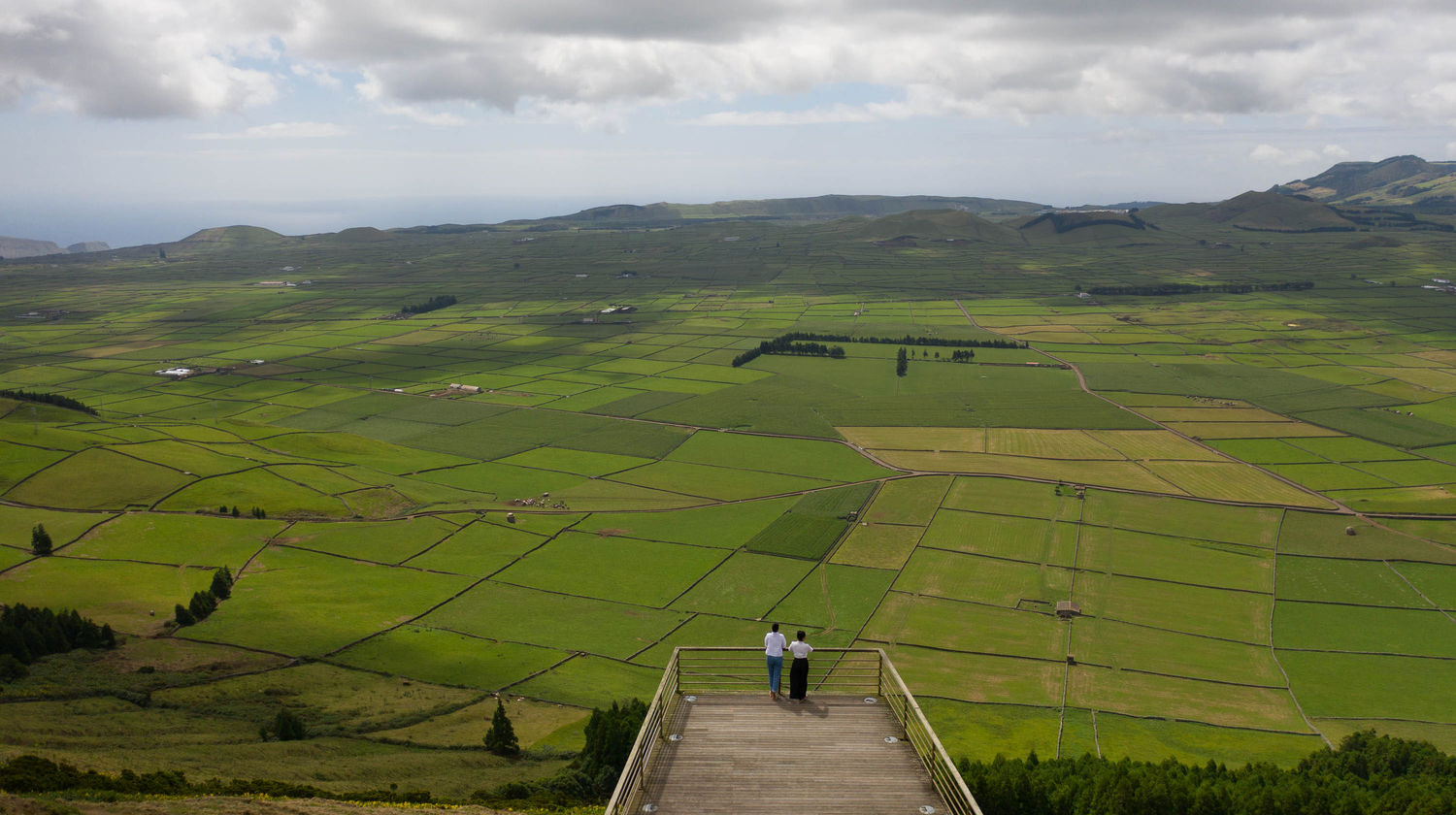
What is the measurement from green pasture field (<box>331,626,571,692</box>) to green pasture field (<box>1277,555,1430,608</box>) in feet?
209

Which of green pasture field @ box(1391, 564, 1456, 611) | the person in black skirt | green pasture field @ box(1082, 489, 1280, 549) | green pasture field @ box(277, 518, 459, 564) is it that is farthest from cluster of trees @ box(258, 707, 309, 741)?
green pasture field @ box(1391, 564, 1456, 611)

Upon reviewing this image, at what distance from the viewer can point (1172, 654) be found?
65.8m

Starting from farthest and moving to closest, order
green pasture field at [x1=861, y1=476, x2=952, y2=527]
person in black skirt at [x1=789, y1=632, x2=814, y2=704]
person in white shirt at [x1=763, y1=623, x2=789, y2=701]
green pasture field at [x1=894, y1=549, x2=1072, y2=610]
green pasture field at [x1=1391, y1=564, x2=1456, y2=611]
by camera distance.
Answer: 1. green pasture field at [x1=861, y1=476, x2=952, y2=527]
2. green pasture field at [x1=894, y1=549, x2=1072, y2=610]
3. green pasture field at [x1=1391, y1=564, x2=1456, y2=611]
4. person in white shirt at [x1=763, y1=623, x2=789, y2=701]
5. person in black skirt at [x1=789, y1=632, x2=814, y2=704]

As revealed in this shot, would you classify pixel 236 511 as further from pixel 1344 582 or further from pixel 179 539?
pixel 1344 582

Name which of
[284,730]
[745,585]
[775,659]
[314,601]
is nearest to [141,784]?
[284,730]

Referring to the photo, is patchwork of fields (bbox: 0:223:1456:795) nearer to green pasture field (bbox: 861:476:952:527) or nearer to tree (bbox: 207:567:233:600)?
green pasture field (bbox: 861:476:952:527)

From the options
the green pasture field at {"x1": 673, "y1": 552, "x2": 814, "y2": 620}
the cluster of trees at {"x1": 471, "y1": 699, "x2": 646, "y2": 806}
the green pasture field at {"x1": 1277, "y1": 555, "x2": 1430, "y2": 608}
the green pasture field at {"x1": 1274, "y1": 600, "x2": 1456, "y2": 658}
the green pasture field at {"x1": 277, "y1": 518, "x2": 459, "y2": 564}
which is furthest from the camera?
the green pasture field at {"x1": 277, "y1": 518, "x2": 459, "y2": 564}

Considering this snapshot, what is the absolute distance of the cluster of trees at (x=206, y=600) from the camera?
229 ft

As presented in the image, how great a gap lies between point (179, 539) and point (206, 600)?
1775 centimetres

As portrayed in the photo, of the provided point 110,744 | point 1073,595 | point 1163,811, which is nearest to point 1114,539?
point 1073,595

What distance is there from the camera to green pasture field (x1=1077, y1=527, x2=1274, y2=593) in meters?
78.1

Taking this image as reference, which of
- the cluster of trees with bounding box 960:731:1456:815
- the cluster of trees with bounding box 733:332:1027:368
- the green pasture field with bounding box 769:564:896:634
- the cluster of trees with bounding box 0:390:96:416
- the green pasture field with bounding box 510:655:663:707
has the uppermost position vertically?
the cluster of trees with bounding box 733:332:1027:368

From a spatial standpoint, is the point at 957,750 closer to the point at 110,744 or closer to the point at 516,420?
the point at 110,744

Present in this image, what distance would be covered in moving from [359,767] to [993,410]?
112 meters
